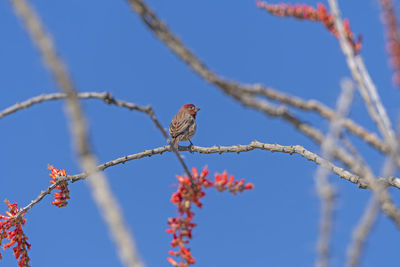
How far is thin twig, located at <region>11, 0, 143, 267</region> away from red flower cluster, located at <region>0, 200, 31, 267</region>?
14.3 feet

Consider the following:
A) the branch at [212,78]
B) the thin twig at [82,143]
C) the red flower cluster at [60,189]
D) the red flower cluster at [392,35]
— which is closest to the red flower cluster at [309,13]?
the red flower cluster at [392,35]

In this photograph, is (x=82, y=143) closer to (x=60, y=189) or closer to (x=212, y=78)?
(x=212, y=78)

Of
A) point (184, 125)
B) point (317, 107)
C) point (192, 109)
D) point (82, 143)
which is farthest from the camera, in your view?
point (192, 109)

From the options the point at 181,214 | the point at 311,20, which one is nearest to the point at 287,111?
the point at 181,214

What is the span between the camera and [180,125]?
39.1 feet

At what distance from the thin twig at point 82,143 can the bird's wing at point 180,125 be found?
9.65m

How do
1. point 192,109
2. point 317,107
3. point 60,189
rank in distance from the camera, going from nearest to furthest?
point 317,107 → point 60,189 → point 192,109

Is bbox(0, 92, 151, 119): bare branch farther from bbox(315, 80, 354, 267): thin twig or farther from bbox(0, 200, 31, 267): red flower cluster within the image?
bbox(0, 200, 31, 267): red flower cluster

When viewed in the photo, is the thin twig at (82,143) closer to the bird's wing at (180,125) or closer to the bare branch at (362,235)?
the bare branch at (362,235)

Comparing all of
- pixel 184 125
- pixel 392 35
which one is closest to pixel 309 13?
pixel 392 35

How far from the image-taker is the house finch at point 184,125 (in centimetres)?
1159

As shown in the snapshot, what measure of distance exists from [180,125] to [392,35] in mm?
9029

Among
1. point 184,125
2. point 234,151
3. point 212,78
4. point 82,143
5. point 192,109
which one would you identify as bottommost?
point 82,143

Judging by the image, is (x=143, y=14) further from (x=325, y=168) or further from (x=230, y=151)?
(x=230, y=151)
